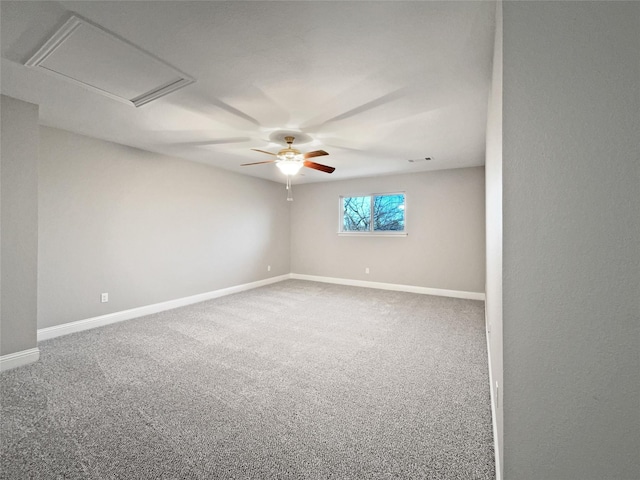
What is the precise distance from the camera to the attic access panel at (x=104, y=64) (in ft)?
5.14

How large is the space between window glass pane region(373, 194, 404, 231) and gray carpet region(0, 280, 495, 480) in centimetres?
261

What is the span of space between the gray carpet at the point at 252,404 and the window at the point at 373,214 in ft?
8.61

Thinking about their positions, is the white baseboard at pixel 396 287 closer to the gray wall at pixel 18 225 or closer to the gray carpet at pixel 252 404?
the gray carpet at pixel 252 404

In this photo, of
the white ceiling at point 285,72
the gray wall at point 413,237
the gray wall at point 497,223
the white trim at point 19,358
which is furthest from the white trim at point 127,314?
the gray wall at point 497,223

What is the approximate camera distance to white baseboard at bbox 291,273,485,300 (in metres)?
4.86

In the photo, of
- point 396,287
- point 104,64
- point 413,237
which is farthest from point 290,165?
point 396,287

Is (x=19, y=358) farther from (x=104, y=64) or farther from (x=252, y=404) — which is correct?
(x=104, y=64)

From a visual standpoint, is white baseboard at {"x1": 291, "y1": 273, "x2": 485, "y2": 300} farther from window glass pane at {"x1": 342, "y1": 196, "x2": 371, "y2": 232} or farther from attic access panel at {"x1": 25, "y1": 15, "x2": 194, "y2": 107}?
attic access panel at {"x1": 25, "y1": 15, "x2": 194, "y2": 107}

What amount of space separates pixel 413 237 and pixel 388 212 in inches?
30.1

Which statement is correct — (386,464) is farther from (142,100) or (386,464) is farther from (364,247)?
(364,247)

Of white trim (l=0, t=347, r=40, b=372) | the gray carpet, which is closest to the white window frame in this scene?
the gray carpet

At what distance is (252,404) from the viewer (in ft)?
6.22

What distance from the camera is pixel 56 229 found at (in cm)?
311

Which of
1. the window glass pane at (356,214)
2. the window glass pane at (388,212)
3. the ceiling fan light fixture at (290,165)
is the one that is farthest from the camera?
the window glass pane at (356,214)
